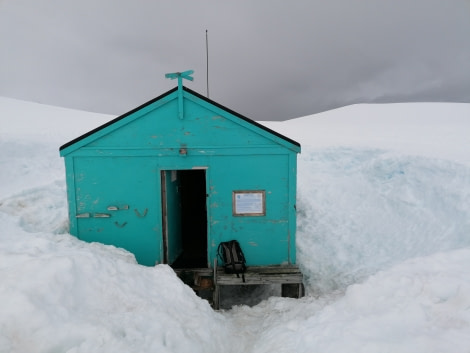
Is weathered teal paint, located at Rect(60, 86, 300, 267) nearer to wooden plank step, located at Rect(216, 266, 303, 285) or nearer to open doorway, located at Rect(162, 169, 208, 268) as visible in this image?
open doorway, located at Rect(162, 169, 208, 268)

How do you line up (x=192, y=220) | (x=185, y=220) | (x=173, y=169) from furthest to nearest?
(x=192, y=220) → (x=185, y=220) → (x=173, y=169)

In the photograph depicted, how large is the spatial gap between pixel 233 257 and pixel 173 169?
8.20 feet

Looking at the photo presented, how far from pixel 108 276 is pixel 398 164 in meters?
15.1

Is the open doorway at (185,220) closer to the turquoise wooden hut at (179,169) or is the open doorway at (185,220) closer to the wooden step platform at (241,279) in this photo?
the turquoise wooden hut at (179,169)

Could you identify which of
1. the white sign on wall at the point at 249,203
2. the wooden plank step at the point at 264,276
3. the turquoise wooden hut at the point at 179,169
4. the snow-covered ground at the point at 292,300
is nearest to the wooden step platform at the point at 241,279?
the wooden plank step at the point at 264,276

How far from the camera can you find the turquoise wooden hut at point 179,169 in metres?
7.25

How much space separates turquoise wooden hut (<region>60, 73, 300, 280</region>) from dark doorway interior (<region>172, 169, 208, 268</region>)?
3.38ft

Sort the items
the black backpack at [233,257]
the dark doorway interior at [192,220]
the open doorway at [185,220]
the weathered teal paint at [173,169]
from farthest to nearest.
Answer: the dark doorway interior at [192,220], the open doorway at [185,220], the weathered teal paint at [173,169], the black backpack at [233,257]

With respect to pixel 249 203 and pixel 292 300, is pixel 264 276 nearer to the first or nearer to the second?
pixel 292 300

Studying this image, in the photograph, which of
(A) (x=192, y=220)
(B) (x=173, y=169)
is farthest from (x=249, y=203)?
(A) (x=192, y=220)

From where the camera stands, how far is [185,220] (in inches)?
436

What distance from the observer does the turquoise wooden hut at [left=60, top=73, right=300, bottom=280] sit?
725 cm

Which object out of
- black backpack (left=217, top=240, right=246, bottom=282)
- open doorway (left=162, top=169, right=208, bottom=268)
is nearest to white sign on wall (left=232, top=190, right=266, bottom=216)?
black backpack (left=217, top=240, right=246, bottom=282)

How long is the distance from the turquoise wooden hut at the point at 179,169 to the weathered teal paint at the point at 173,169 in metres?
0.02
